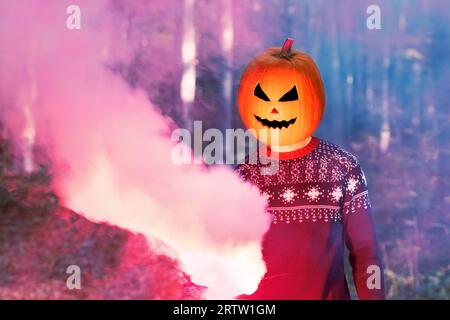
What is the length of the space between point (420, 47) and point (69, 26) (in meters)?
2.47

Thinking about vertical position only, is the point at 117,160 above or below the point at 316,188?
above

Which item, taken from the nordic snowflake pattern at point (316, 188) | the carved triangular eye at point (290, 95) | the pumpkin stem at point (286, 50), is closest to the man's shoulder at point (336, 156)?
the nordic snowflake pattern at point (316, 188)

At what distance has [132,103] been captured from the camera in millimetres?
3854

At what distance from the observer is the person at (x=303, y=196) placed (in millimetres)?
3207

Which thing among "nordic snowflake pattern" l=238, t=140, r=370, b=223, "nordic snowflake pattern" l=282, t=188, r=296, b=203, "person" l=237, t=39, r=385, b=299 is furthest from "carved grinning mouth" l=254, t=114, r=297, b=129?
"nordic snowflake pattern" l=282, t=188, r=296, b=203

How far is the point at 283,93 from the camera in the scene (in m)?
3.29

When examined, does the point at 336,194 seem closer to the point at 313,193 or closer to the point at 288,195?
the point at 313,193

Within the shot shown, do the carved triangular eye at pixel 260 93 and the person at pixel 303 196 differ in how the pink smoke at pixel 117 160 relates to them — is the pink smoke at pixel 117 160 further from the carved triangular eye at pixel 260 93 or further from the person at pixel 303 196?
the carved triangular eye at pixel 260 93

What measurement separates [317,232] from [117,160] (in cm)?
129

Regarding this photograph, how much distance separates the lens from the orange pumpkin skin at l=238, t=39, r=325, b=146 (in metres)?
3.29

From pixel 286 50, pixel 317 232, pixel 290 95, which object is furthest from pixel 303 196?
pixel 286 50

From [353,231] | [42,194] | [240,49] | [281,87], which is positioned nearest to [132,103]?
[281,87]
